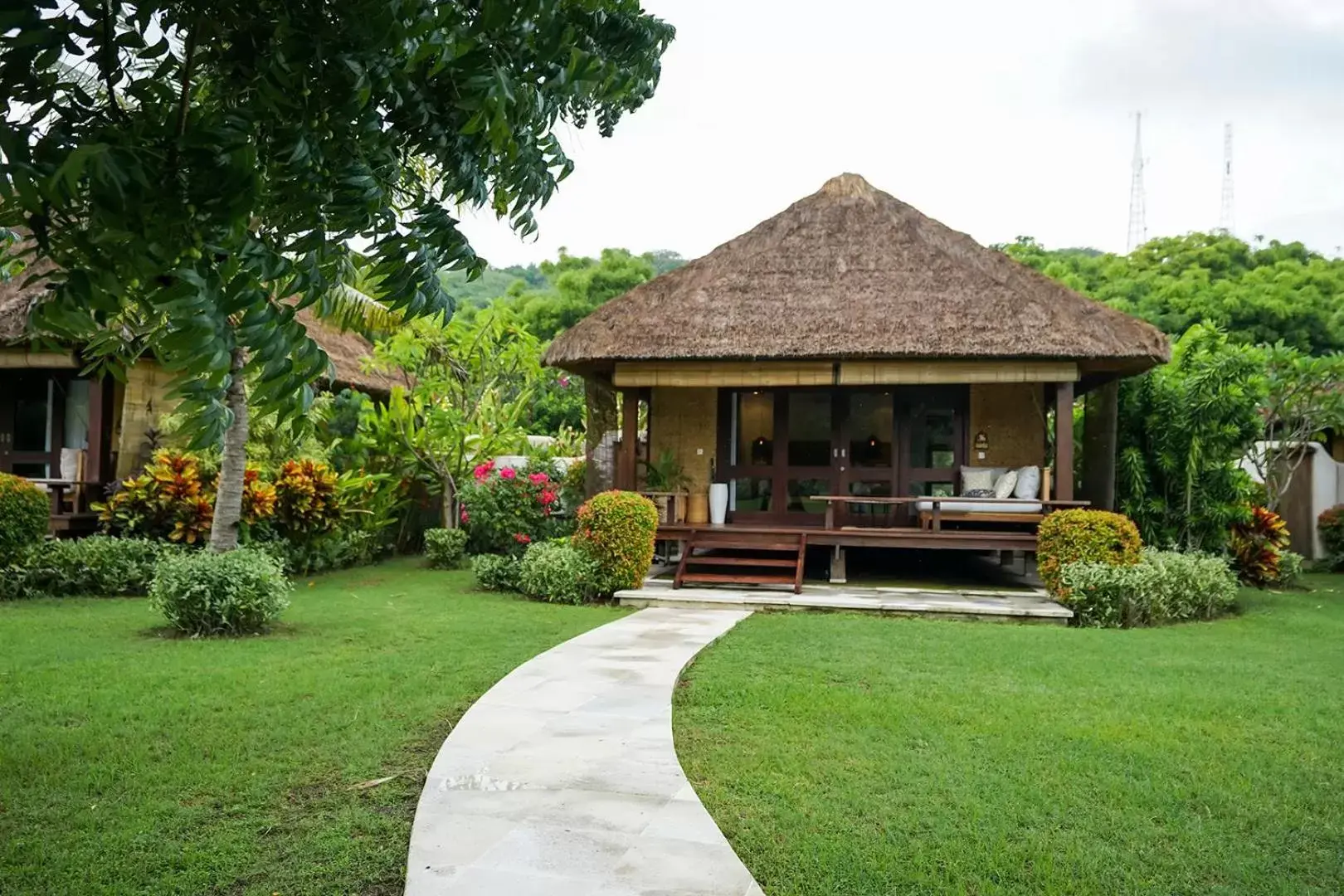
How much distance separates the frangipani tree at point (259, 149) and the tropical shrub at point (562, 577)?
8267 millimetres

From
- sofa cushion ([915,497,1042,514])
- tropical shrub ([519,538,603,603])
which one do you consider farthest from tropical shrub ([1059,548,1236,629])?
tropical shrub ([519,538,603,603])

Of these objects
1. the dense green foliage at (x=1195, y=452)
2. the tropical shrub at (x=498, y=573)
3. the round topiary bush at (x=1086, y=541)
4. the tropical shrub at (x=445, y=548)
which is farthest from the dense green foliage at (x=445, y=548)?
the dense green foliage at (x=1195, y=452)

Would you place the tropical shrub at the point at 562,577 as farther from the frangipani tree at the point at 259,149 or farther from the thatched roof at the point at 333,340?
the frangipani tree at the point at 259,149

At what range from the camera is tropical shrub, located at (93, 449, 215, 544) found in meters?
11.7

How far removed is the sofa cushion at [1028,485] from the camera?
12.3 meters

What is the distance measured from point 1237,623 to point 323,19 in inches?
407

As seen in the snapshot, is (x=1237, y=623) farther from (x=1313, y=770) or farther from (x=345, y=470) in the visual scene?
(x=345, y=470)

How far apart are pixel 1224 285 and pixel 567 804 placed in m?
32.3

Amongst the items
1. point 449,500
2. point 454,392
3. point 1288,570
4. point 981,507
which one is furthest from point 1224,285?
point 449,500

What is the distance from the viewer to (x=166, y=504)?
11.7 meters

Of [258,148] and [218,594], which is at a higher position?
[258,148]

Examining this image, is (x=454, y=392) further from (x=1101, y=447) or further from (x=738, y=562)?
(x=1101, y=447)

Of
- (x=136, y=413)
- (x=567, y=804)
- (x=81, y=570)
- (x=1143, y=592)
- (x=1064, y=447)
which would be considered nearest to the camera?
(x=567, y=804)

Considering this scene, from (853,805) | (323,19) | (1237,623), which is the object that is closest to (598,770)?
(853,805)
